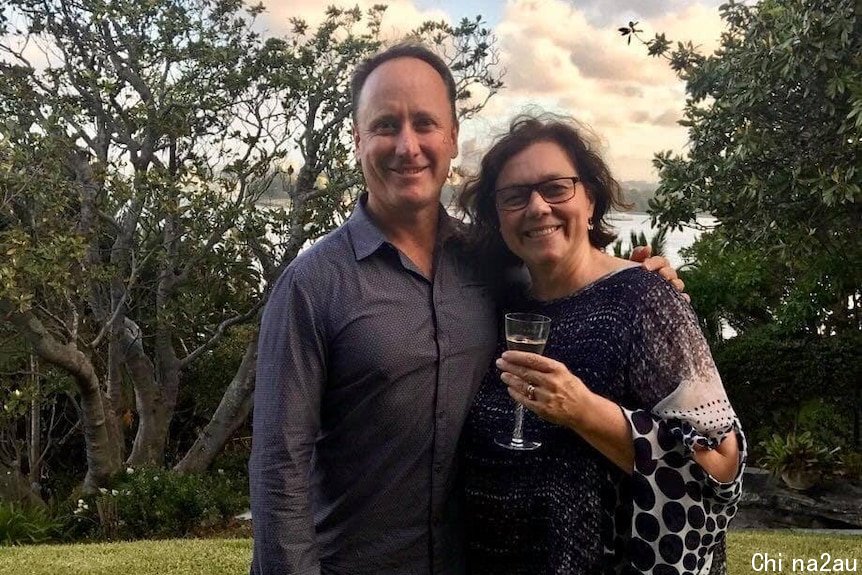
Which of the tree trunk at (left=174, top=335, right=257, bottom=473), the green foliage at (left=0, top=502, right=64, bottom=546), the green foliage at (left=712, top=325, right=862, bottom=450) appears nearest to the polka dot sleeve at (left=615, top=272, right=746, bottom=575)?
the green foliage at (left=0, top=502, right=64, bottom=546)

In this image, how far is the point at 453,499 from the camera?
1929mm

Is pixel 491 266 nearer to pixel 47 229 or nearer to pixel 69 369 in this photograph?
pixel 47 229

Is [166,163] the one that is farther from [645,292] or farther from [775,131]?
[645,292]

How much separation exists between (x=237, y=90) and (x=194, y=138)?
0.82 metres

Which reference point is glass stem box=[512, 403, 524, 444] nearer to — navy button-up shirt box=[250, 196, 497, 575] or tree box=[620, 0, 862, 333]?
navy button-up shirt box=[250, 196, 497, 575]

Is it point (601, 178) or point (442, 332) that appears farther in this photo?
point (601, 178)

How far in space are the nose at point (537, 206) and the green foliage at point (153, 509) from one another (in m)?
8.21

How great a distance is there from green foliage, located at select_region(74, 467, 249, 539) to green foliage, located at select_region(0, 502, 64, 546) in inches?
11.5

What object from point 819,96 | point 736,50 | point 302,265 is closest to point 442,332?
point 302,265

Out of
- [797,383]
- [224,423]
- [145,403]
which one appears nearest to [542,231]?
[224,423]

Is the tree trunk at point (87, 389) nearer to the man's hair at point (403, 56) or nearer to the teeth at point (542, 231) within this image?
the man's hair at point (403, 56)

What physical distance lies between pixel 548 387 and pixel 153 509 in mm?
8588

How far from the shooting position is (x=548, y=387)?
1700 millimetres

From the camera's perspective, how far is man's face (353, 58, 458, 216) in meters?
1.90
